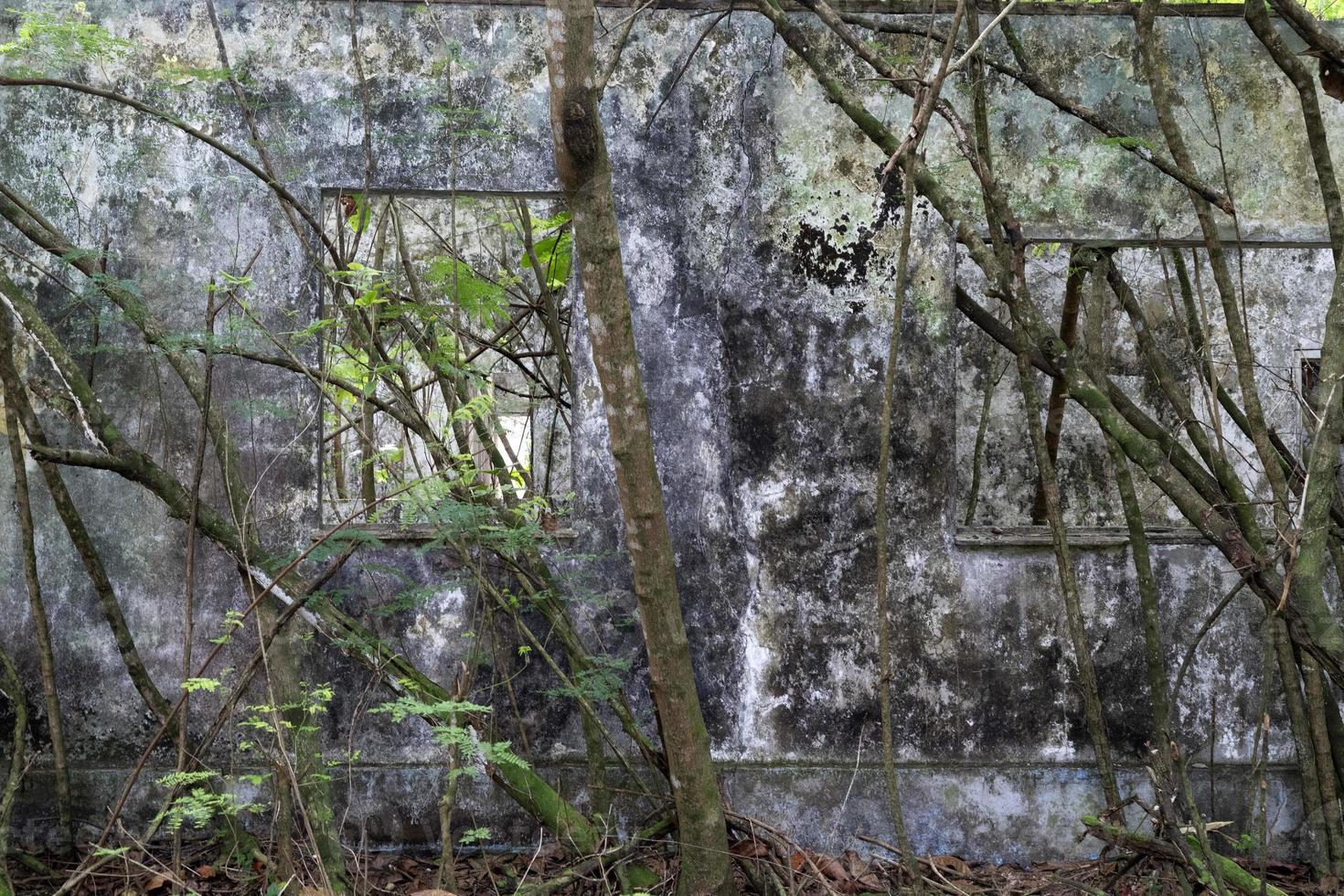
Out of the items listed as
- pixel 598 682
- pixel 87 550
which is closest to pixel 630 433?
pixel 598 682

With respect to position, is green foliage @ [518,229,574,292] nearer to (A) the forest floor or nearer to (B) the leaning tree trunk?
(B) the leaning tree trunk

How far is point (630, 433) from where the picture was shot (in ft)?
11.4

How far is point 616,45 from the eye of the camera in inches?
Result: 172

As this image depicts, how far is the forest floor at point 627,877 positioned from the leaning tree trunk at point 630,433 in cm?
45

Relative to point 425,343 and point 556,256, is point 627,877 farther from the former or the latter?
point 556,256

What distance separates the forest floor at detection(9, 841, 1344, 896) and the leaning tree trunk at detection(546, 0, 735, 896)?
451 mm

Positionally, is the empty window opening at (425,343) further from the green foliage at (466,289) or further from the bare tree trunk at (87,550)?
the bare tree trunk at (87,550)

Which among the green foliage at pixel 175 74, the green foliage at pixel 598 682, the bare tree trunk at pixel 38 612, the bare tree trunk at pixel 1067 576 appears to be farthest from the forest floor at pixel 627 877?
the green foliage at pixel 175 74

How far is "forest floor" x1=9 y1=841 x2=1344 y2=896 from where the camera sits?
4238 millimetres

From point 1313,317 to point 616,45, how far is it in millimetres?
7665

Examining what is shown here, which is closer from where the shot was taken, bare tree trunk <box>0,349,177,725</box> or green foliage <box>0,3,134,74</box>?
green foliage <box>0,3,134,74</box>

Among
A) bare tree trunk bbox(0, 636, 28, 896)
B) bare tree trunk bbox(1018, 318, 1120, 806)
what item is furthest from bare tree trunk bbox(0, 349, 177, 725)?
bare tree trunk bbox(1018, 318, 1120, 806)

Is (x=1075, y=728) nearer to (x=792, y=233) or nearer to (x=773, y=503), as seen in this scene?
(x=773, y=503)

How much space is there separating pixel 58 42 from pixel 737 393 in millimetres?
2907
